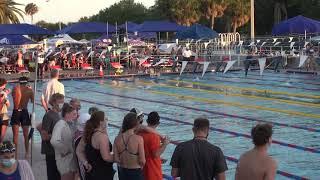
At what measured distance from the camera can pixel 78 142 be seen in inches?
244

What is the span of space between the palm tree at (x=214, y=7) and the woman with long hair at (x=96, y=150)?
47.6 metres

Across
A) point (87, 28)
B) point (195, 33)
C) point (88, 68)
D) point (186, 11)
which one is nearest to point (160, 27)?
point (195, 33)

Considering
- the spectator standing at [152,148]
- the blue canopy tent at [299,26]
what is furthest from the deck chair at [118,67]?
the spectator standing at [152,148]

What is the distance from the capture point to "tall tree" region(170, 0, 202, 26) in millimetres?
54531

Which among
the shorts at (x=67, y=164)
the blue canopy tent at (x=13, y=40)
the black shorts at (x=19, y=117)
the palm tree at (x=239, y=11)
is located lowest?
the shorts at (x=67, y=164)

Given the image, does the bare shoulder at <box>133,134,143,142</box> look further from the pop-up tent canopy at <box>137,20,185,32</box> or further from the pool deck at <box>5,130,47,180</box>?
the pop-up tent canopy at <box>137,20,185,32</box>

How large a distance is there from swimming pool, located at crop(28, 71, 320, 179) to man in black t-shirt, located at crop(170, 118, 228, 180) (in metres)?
3.69

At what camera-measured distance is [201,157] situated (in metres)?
4.95

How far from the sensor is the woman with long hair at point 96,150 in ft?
19.0

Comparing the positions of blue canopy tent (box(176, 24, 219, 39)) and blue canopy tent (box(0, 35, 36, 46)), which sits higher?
blue canopy tent (box(176, 24, 219, 39))

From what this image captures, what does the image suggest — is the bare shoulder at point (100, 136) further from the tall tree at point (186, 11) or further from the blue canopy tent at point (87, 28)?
the tall tree at point (186, 11)

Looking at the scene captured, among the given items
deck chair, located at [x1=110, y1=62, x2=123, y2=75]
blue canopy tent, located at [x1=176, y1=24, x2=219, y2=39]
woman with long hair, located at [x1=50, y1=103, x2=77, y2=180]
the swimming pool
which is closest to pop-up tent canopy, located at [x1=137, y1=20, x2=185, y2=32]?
blue canopy tent, located at [x1=176, y1=24, x2=219, y2=39]

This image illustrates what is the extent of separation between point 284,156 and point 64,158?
4749 mm

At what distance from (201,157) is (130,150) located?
3.19 feet
